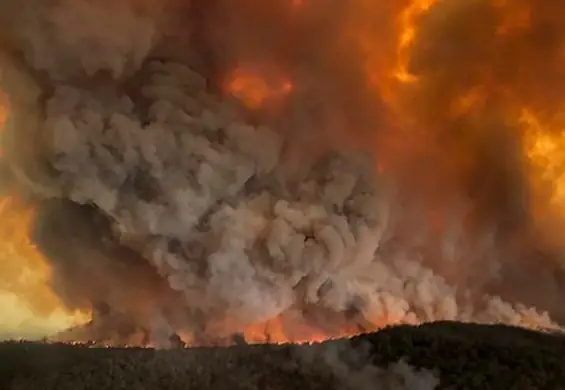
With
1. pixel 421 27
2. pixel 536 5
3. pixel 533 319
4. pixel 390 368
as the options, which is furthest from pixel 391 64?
pixel 390 368

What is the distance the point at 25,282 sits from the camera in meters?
1.58


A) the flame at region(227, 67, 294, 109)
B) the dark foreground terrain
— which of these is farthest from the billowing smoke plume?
the dark foreground terrain

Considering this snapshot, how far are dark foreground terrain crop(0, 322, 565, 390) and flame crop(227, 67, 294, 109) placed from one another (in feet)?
2.53

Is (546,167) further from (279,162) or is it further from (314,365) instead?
(314,365)

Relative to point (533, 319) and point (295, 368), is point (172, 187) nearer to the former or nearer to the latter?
point (295, 368)

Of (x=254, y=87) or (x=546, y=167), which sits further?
(x=546, y=167)

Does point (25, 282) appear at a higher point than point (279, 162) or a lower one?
lower

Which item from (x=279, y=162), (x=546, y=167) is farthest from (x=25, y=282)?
(x=546, y=167)

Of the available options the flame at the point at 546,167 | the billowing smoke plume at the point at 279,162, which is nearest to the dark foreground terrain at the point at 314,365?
the billowing smoke plume at the point at 279,162

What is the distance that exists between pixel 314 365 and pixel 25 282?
94 cm

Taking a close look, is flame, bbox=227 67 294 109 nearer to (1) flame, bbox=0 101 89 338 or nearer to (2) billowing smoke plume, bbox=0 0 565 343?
(2) billowing smoke plume, bbox=0 0 565 343

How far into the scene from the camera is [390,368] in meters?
0.85

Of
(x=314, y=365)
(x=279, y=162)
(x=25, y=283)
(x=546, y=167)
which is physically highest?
(x=546, y=167)

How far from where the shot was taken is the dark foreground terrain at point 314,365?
81 centimetres
